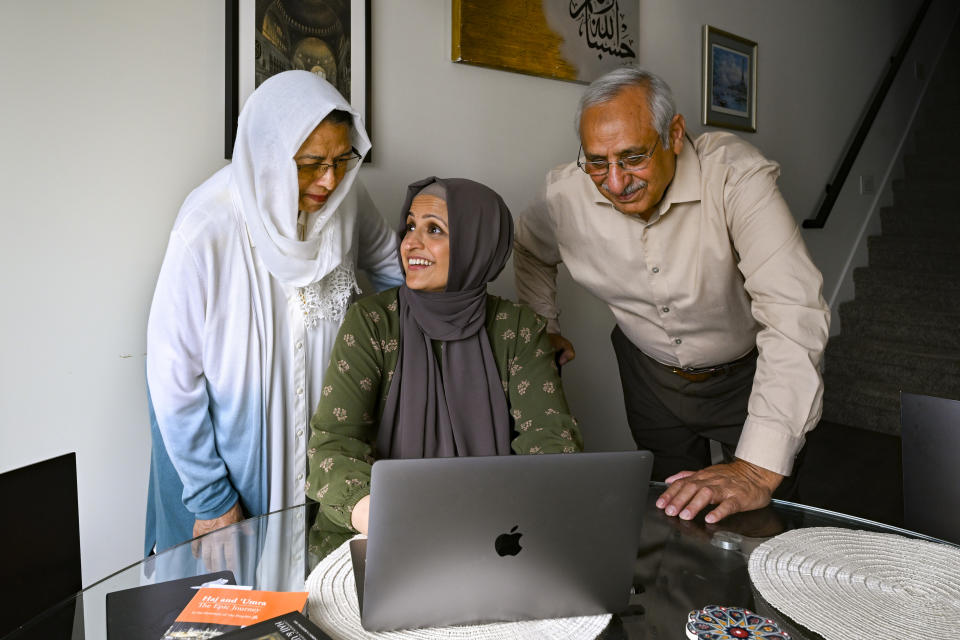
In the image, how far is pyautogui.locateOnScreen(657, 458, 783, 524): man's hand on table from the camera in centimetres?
142

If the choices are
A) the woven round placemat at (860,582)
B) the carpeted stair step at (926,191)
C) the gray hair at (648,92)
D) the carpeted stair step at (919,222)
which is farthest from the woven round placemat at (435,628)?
the carpeted stair step at (926,191)

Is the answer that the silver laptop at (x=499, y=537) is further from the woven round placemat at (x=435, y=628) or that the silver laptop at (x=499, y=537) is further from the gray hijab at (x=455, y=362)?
the gray hijab at (x=455, y=362)

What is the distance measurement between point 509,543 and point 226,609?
1.35ft

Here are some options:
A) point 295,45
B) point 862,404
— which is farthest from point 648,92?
point 862,404

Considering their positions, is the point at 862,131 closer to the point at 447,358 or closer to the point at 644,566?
the point at 447,358

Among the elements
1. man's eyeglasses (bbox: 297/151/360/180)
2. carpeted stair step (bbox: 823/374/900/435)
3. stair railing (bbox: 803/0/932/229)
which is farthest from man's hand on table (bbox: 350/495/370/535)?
carpeted stair step (bbox: 823/374/900/435)

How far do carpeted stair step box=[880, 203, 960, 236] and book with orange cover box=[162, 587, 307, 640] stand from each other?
16.2 feet

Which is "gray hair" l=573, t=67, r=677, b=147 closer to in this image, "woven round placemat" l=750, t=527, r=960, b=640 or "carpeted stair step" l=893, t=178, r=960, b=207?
"woven round placemat" l=750, t=527, r=960, b=640

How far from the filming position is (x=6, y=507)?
110cm

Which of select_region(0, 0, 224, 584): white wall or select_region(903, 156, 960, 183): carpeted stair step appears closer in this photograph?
select_region(0, 0, 224, 584): white wall

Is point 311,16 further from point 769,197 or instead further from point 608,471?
point 608,471

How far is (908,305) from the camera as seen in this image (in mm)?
4539

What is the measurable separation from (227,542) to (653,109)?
136cm

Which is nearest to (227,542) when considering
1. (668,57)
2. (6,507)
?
(6,507)
